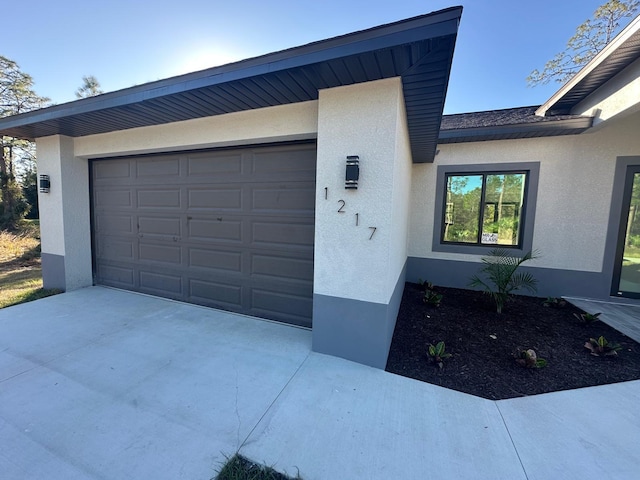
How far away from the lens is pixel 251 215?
4070 millimetres

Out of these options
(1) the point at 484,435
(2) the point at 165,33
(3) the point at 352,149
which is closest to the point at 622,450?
(1) the point at 484,435

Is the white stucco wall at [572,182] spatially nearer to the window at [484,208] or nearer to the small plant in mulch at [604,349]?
the window at [484,208]

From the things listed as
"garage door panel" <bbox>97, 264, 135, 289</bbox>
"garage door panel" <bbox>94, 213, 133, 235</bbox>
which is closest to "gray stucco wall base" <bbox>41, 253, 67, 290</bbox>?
"garage door panel" <bbox>97, 264, 135, 289</bbox>

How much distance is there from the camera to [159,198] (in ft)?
15.8

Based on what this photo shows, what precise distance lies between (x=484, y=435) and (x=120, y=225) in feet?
21.0

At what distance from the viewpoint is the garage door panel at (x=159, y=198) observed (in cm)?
468

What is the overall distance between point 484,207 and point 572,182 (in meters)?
1.55

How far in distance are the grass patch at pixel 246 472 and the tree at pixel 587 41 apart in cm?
1415

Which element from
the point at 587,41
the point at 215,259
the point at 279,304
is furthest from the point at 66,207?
the point at 587,41

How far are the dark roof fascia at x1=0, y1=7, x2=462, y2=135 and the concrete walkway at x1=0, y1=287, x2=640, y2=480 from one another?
3064mm

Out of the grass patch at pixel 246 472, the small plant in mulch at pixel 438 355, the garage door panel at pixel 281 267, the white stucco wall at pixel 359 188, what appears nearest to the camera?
the grass patch at pixel 246 472

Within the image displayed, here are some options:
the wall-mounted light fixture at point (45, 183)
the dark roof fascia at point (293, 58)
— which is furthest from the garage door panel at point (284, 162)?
the wall-mounted light fixture at point (45, 183)

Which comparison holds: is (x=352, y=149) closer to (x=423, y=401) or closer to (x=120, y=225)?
(x=423, y=401)

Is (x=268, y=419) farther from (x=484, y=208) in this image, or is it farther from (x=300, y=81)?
(x=484, y=208)
